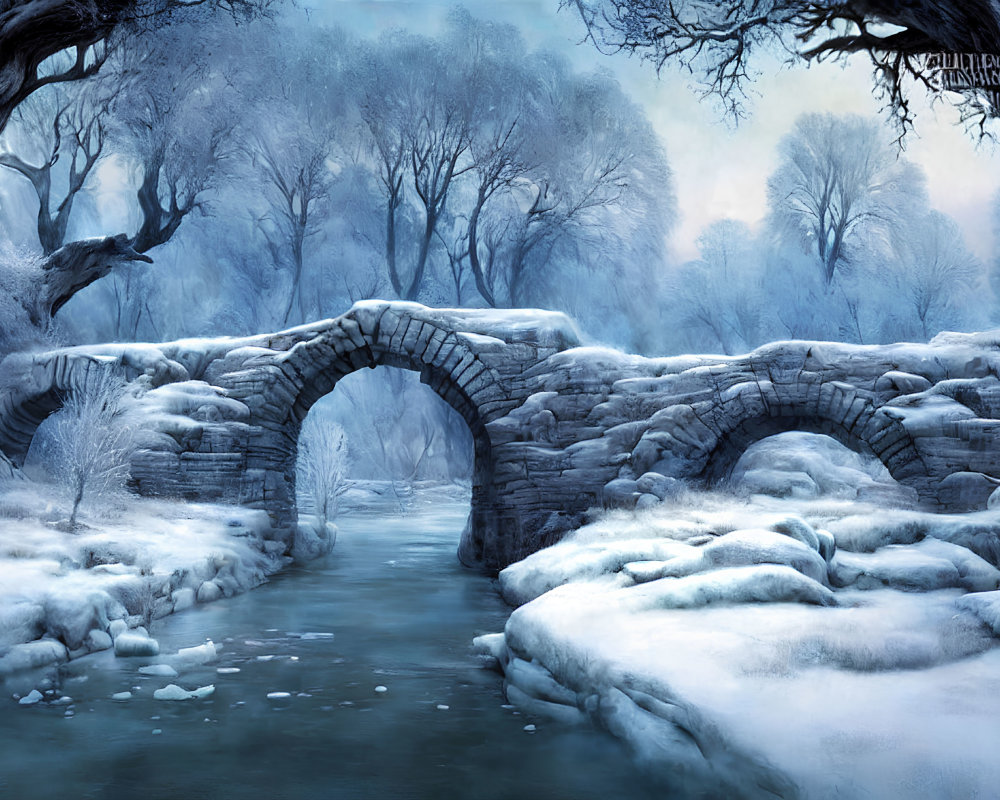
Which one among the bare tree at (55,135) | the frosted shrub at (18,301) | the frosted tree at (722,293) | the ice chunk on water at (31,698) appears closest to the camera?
the ice chunk on water at (31,698)

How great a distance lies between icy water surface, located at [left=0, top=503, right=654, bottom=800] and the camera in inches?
176

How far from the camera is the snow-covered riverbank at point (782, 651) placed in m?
3.73

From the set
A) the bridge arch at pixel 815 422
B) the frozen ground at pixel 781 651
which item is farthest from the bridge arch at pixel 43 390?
the bridge arch at pixel 815 422

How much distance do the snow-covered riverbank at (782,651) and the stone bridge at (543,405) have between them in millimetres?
2774

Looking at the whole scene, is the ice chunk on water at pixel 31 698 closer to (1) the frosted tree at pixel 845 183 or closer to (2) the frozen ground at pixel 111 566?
(2) the frozen ground at pixel 111 566

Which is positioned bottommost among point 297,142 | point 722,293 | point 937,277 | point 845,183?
point 722,293

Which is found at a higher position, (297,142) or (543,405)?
(297,142)

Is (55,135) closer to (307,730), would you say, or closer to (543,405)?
(543,405)

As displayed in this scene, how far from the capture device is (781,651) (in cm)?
489

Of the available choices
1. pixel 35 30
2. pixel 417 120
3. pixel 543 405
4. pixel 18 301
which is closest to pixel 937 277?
pixel 417 120

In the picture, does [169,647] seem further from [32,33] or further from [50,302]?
[50,302]

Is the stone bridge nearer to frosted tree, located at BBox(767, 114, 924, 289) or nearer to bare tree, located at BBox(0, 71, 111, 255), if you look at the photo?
bare tree, located at BBox(0, 71, 111, 255)

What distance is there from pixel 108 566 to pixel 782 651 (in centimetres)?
657

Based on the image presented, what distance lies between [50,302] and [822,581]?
58.2ft
